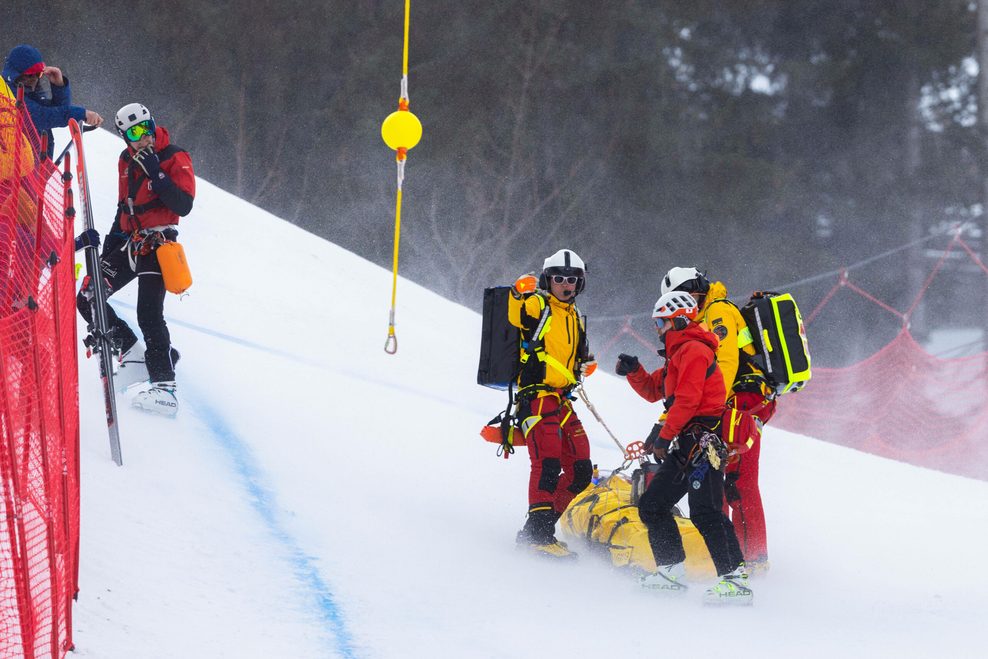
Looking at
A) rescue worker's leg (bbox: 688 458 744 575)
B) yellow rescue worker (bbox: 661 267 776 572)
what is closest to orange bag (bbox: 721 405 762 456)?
yellow rescue worker (bbox: 661 267 776 572)

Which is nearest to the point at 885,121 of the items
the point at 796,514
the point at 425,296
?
the point at 425,296

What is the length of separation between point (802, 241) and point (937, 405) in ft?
14.7

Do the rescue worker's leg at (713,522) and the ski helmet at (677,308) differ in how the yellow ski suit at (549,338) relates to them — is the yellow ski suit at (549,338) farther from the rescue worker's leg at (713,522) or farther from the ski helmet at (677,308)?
the rescue worker's leg at (713,522)

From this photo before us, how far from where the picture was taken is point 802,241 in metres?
23.7

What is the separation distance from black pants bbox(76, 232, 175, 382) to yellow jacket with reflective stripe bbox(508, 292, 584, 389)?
161 centimetres

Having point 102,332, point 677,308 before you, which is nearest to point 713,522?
point 677,308

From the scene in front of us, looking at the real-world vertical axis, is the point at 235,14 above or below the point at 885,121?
above

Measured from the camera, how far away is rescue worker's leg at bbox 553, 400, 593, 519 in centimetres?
555

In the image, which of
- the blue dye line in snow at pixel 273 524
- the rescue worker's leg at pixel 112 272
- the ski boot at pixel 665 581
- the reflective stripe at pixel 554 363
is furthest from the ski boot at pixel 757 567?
the rescue worker's leg at pixel 112 272

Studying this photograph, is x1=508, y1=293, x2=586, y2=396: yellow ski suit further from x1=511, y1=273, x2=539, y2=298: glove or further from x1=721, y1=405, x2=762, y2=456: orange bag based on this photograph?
x1=721, y1=405, x2=762, y2=456: orange bag

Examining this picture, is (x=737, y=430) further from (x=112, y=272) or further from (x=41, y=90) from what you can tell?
(x=41, y=90)

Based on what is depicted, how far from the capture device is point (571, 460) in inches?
222

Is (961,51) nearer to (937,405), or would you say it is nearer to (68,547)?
(937,405)

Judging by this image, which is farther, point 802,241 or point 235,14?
point 235,14
